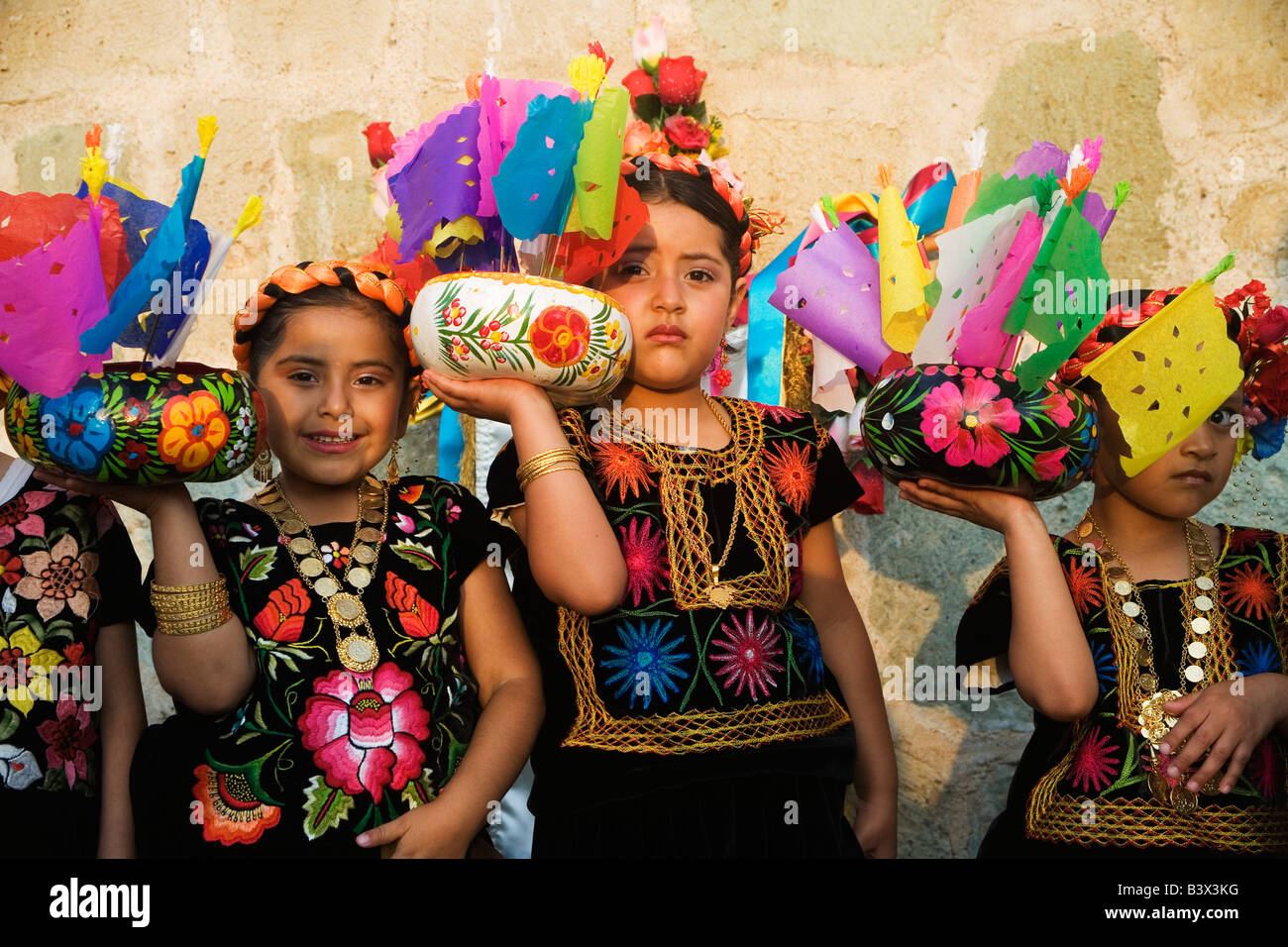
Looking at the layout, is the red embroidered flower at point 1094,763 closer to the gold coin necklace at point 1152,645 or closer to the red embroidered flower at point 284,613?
the gold coin necklace at point 1152,645

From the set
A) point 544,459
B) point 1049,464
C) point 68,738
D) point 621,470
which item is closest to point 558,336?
point 544,459

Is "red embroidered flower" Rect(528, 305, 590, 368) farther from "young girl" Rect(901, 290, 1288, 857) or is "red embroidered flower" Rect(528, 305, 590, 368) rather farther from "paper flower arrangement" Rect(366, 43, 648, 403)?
"young girl" Rect(901, 290, 1288, 857)

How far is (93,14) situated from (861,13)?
194 centimetres

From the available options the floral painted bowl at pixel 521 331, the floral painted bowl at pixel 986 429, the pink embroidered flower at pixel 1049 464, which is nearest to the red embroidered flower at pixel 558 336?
the floral painted bowl at pixel 521 331

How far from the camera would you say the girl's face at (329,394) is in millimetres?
2064

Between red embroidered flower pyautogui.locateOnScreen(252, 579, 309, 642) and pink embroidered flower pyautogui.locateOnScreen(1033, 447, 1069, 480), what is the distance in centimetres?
116

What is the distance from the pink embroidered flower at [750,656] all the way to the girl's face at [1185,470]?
0.67 m

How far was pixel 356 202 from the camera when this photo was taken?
10.3 feet

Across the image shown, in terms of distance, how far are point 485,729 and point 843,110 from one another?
1.81 m

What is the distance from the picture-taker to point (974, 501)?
196 cm

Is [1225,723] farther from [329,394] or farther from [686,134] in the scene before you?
[686,134]
